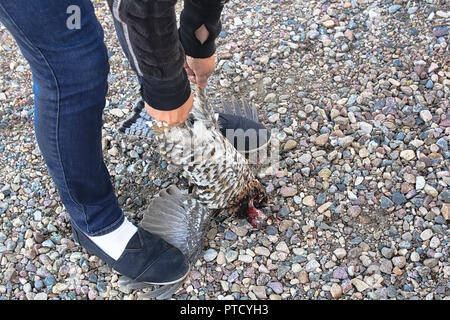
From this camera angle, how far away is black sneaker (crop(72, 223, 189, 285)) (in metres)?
2.50

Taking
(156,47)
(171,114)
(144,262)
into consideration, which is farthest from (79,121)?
(144,262)

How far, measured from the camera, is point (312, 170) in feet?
9.86

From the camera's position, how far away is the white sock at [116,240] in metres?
2.43

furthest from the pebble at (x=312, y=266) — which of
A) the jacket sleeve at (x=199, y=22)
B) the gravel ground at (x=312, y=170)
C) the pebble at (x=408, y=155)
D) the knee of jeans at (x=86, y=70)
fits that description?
the knee of jeans at (x=86, y=70)

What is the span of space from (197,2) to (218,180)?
0.94m

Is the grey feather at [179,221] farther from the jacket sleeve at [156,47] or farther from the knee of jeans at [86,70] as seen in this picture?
the knee of jeans at [86,70]

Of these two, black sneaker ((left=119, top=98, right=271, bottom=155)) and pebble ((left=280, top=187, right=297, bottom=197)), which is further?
black sneaker ((left=119, top=98, right=271, bottom=155))

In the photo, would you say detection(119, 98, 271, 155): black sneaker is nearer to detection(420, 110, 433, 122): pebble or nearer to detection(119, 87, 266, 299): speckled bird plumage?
detection(119, 87, 266, 299): speckled bird plumage

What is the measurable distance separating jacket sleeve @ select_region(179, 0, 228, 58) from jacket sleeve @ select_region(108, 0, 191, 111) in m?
0.45

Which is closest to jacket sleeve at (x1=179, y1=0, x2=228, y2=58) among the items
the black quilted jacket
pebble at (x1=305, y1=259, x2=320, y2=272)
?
the black quilted jacket

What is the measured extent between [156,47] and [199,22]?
24.8 inches

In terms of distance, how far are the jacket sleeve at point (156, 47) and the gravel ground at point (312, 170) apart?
122cm

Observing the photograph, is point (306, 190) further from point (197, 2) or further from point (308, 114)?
point (197, 2)

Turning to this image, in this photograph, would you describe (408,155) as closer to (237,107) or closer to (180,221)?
(237,107)
